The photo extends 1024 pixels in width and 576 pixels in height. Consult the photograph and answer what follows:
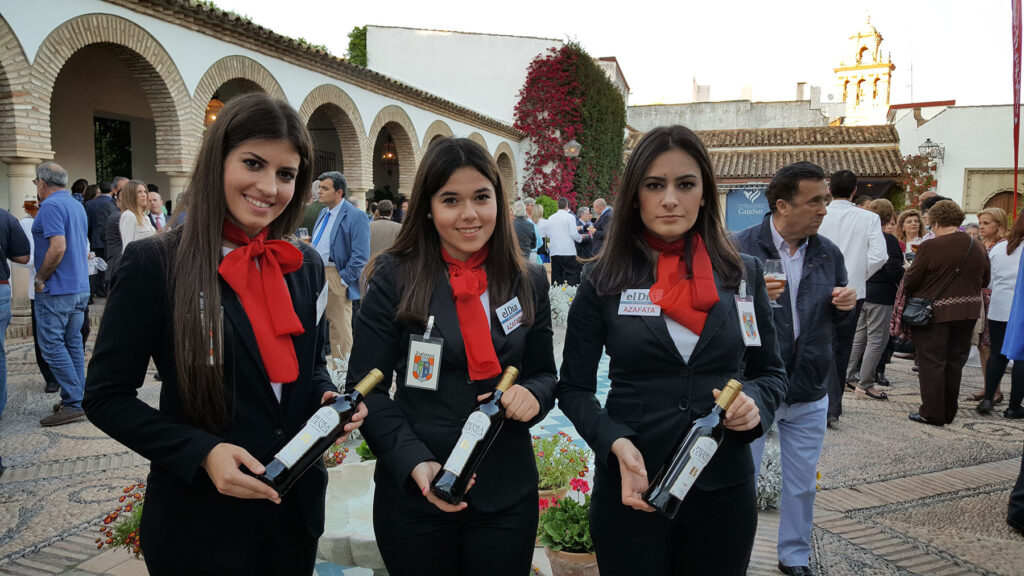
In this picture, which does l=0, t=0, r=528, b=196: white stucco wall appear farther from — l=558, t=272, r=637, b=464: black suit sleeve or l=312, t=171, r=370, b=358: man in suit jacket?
l=558, t=272, r=637, b=464: black suit sleeve

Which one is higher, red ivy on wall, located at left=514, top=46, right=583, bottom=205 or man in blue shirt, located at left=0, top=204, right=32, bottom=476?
red ivy on wall, located at left=514, top=46, right=583, bottom=205

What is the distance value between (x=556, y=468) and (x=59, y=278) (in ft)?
15.6

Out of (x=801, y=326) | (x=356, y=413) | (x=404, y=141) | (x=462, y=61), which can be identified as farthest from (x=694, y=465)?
(x=462, y=61)

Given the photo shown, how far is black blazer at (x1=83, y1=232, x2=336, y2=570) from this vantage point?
1539 mm

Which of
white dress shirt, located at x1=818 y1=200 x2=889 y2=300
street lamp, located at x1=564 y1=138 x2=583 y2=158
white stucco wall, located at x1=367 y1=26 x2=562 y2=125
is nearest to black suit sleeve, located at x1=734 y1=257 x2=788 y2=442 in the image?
white dress shirt, located at x1=818 y1=200 x2=889 y2=300

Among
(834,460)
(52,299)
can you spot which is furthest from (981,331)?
(52,299)

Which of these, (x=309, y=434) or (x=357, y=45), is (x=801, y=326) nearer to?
(x=309, y=434)

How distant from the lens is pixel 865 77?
50562 millimetres

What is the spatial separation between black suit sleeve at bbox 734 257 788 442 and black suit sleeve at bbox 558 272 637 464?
448mm

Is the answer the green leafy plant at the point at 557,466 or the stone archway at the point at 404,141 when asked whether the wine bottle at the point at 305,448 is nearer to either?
the green leafy plant at the point at 557,466

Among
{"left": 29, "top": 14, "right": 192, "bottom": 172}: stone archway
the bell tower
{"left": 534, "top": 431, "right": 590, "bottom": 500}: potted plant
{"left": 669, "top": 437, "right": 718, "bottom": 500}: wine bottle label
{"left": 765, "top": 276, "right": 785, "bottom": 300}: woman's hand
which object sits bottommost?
{"left": 534, "top": 431, "right": 590, "bottom": 500}: potted plant

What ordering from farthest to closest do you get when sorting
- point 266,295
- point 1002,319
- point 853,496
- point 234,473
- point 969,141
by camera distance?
1. point 969,141
2. point 1002,319
3. point 853,496
4. point 266,295
5. point 234,473

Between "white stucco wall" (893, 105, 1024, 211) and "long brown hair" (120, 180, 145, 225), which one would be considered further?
"white stucco wall" (893, 105, 1024, 211)

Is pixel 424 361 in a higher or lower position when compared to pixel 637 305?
lower
